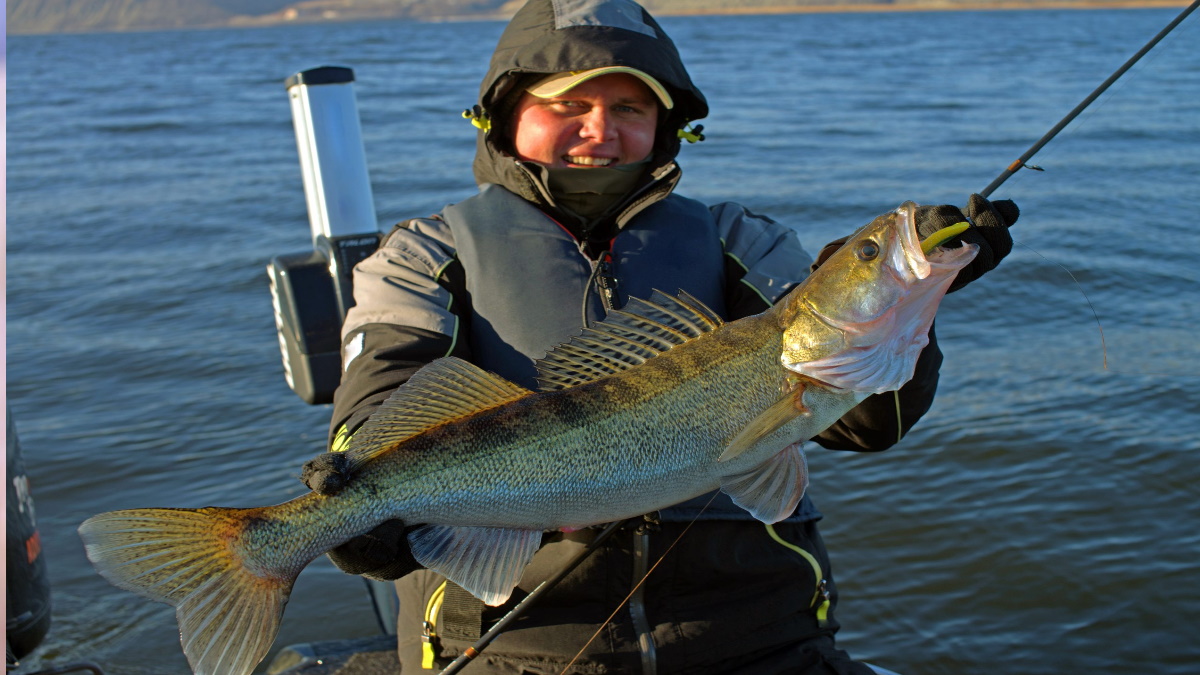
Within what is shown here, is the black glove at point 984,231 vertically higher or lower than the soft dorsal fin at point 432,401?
higher

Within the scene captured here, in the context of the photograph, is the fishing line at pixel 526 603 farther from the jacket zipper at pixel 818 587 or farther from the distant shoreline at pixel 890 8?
the distant shoreline at pixel 890 8

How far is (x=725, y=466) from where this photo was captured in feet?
8.16

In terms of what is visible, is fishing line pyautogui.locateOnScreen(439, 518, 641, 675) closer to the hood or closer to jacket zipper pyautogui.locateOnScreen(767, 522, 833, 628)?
jacket zipper pyautogui.locateOnScreen(767, 522, 833, 628)

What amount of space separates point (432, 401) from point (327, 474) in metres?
0.32

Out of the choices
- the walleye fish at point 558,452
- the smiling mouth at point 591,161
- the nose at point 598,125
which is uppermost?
the nose at point 598,125

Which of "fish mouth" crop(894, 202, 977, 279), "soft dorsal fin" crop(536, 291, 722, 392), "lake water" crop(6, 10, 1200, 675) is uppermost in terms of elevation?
"fish mouth" crop(894, 202, 977, 279)

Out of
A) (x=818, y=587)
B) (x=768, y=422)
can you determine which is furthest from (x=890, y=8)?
(x=768, y=422)

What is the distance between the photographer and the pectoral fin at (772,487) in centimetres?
255

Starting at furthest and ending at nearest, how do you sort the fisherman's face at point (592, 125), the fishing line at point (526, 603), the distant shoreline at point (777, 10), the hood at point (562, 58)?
the distant shoreline at point (777, 10)
the fisherman's face at point (592, 125)
the hood at point (562, 58)
the fishing line at point (526, 603)

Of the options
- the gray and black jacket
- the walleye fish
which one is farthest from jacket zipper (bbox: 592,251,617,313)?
the walleye fish

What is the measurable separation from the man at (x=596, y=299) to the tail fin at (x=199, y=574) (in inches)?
9.5

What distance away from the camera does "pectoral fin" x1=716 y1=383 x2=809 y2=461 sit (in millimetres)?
2436

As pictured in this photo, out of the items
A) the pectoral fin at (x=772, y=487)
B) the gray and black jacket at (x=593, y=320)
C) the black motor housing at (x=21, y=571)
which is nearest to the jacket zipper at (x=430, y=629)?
the gray and black jacket at (x=593, y=320)

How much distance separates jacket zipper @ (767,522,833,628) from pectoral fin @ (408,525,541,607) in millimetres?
934
